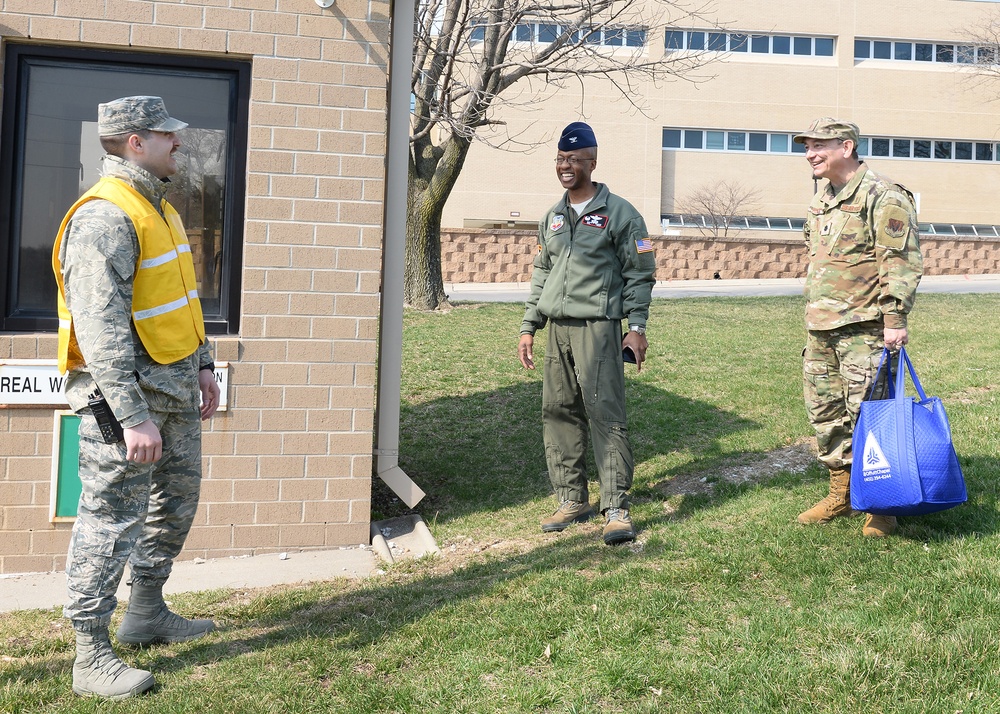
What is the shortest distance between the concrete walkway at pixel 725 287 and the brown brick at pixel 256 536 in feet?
47.4

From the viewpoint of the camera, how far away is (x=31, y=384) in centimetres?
505

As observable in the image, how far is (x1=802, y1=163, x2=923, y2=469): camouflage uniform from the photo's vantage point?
4.36 meters

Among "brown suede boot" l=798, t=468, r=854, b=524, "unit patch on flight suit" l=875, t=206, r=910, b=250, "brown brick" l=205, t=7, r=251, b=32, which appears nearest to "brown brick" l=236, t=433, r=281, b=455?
"brown brick" l=205, t=7, r=251, b=32

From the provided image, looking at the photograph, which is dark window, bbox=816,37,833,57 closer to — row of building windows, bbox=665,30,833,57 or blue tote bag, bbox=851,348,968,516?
row of building windows, bbox=665,30,833,57

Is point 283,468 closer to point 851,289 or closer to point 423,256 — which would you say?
point 851,289

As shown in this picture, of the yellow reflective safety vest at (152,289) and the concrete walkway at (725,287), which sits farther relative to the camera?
the concrete walkway at (725,287)

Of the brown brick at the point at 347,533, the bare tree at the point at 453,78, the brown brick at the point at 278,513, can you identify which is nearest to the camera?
the brown brick at the point at 278,513

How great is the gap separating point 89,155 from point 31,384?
1338 mm

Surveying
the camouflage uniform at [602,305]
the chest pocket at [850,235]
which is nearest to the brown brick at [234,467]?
the camouflage uniform at [602,305]

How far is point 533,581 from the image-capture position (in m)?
4.38

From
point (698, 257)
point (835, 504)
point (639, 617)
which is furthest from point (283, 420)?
point (698, 257)

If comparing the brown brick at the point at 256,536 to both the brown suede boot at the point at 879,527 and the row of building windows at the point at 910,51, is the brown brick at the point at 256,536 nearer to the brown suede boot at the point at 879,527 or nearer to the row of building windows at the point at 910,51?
the brown suede boot at the point at 879,527

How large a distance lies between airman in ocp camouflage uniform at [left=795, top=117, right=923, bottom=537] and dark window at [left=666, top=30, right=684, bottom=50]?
32985mm

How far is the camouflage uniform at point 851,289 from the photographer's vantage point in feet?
14.3
